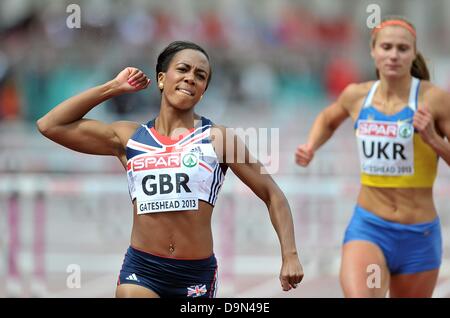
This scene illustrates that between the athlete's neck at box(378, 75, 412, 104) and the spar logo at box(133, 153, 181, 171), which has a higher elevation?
the athlete's neck at box(378, 75, 412, 104)

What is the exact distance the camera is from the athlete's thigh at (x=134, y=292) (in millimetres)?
6113

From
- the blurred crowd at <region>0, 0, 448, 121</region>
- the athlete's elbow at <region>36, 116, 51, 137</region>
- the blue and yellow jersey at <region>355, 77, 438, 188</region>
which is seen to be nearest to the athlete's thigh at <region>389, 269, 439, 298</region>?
the blue and yellow jersey at <region>355, 77, 438, 188</region>

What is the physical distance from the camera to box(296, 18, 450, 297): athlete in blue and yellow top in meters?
7.66

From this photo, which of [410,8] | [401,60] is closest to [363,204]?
[401,60]

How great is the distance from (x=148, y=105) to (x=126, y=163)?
20080 mm

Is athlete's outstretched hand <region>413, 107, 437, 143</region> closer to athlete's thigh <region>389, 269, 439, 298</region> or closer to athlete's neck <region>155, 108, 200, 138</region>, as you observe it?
athlete's thigh <region>389, 269, 439, 298</region>

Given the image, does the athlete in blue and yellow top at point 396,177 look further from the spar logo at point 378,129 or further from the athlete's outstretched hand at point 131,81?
the athlete's outstretched hand at point 131,81

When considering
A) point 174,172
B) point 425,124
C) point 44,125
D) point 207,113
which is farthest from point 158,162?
point 207,113

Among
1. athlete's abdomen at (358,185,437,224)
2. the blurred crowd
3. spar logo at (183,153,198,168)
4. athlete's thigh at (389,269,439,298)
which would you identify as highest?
the blurred crowd

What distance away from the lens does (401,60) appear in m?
7.67

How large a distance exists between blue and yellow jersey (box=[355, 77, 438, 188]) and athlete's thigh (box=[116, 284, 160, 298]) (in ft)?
7.34

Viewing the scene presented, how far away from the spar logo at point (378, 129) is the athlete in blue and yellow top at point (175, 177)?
1745 mm

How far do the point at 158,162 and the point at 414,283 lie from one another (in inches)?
101

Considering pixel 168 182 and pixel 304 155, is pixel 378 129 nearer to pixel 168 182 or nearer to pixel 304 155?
pixel 304 155
